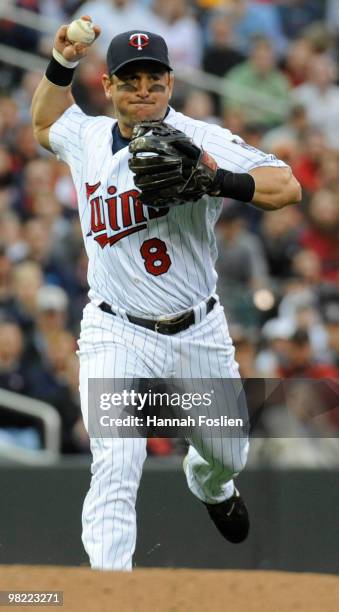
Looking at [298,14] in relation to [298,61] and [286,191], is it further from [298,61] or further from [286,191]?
[286,191]

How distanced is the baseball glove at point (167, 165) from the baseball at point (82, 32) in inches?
25.0

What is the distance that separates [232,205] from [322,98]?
5.28 feet

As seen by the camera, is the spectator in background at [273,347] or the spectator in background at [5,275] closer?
the spectator in background at [273,347]

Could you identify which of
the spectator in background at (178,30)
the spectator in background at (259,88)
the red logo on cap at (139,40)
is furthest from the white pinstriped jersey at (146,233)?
the spectator in background at (178,30)

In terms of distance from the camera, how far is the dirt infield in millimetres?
4723

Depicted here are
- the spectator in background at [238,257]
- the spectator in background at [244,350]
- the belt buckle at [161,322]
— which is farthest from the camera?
the spectator in background at [238,257]

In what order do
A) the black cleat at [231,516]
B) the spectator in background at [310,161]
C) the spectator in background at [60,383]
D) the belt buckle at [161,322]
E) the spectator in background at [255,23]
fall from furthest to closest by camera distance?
the spectator in background at [255,23] < the spectator in background at [310,161] < the spectator in background at [60,383] < the black cleat at [231,516] < the belt buckle at [161,322]

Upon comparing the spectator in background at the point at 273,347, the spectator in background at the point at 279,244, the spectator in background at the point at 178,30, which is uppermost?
the spectator in background at the point at 178,30

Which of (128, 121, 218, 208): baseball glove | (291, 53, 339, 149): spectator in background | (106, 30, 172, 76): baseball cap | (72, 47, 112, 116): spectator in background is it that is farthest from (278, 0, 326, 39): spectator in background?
(128, 121, 218, 208): baseball glove

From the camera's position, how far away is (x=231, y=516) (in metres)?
6.41

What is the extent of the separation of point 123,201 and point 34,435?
351 centimetres

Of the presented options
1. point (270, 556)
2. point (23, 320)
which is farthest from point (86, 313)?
point (23, 320)

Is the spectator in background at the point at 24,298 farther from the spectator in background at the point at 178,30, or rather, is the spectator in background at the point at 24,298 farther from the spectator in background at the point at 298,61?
the spectator in background at the point at 298,61

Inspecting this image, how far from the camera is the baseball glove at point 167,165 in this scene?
5.03m
